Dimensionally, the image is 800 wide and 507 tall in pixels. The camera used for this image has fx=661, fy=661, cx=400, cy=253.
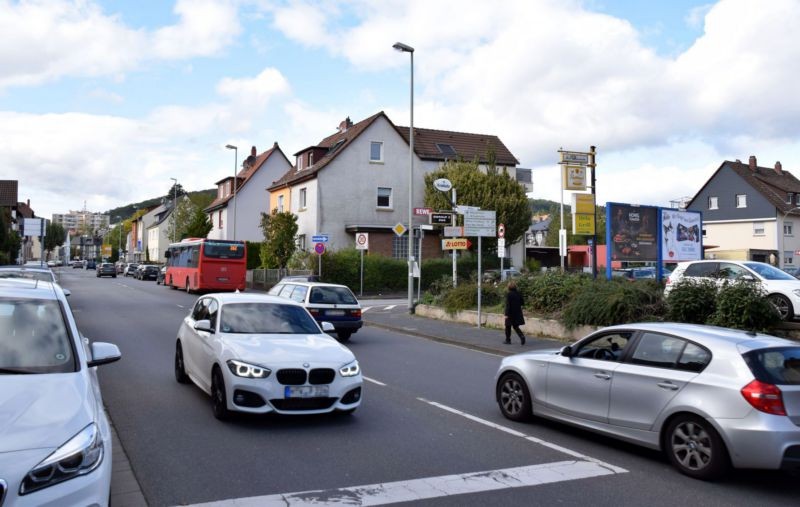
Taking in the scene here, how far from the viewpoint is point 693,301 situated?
14.3m

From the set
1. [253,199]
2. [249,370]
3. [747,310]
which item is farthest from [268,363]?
[253,199]

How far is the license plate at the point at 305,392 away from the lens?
730 cm

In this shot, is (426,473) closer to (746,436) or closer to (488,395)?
(746,436)

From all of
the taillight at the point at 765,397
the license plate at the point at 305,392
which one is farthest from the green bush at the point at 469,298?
the taillight at the point at 765,397

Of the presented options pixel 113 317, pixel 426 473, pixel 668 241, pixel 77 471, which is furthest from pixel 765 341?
pixel 113 317

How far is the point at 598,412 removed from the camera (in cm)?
696

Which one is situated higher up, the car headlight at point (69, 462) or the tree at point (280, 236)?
the tree at point (280, 236)

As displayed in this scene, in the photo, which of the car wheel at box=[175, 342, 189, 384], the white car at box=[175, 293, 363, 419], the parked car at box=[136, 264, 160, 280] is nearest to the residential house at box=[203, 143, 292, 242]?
the parked car at box=[136, 264, 160, 280]

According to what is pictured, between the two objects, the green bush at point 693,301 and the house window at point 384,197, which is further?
the house window at point 384,197

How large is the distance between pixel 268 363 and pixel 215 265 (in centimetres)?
2912

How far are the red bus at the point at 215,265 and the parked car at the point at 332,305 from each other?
19335 millimetres

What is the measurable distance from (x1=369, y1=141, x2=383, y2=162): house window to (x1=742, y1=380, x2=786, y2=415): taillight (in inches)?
1573

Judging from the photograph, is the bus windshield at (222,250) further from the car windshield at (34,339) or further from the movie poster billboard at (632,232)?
the car windshield at (34,339)

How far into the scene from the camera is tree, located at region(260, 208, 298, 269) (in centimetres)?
3859
